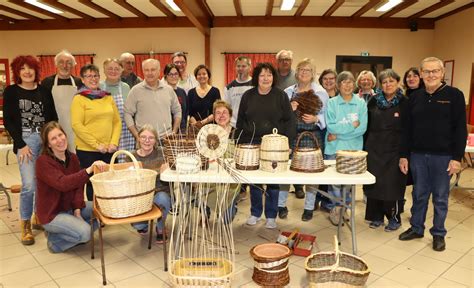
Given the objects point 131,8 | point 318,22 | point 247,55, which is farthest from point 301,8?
point 131,8

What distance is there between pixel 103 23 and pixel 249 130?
684 centimetres

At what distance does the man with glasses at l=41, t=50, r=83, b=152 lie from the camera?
327 cm

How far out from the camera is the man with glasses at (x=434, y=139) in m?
2.72

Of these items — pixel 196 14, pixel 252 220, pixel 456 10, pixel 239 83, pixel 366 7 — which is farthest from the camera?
pixel 456 10

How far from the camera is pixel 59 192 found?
271 centimetres

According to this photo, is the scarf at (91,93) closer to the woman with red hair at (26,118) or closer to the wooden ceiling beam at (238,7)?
the woman with red hair at (26,118)

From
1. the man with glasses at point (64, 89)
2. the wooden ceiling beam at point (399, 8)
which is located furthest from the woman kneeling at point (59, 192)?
the wooden ceiling beam at point (399, 8)

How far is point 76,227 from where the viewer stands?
2725 millimetres

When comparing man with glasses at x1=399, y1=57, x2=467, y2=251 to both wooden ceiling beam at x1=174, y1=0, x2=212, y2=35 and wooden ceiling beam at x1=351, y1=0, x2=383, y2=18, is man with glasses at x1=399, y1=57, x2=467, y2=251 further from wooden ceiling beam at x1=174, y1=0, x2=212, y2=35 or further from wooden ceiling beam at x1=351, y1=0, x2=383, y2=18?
wooden ceiling beam at x1=351, y1=0, x2=383, y2=18

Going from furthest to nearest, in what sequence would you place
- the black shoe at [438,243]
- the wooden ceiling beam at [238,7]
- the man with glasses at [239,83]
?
the wooden ceiling beam at [238,7] < the man with glasses at [239,83] < the black shoe at [438,243]

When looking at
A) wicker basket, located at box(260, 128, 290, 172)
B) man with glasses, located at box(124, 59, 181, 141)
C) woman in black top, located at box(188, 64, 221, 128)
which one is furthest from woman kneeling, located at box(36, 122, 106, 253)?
woman in black top, located at box(188, 64, 221, 128)

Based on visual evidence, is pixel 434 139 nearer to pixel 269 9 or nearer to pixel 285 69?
pixel 285 69

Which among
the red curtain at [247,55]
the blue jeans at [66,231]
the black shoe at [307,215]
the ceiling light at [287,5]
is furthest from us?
the red curtain at [247,55]

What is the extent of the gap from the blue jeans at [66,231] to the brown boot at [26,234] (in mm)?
272
